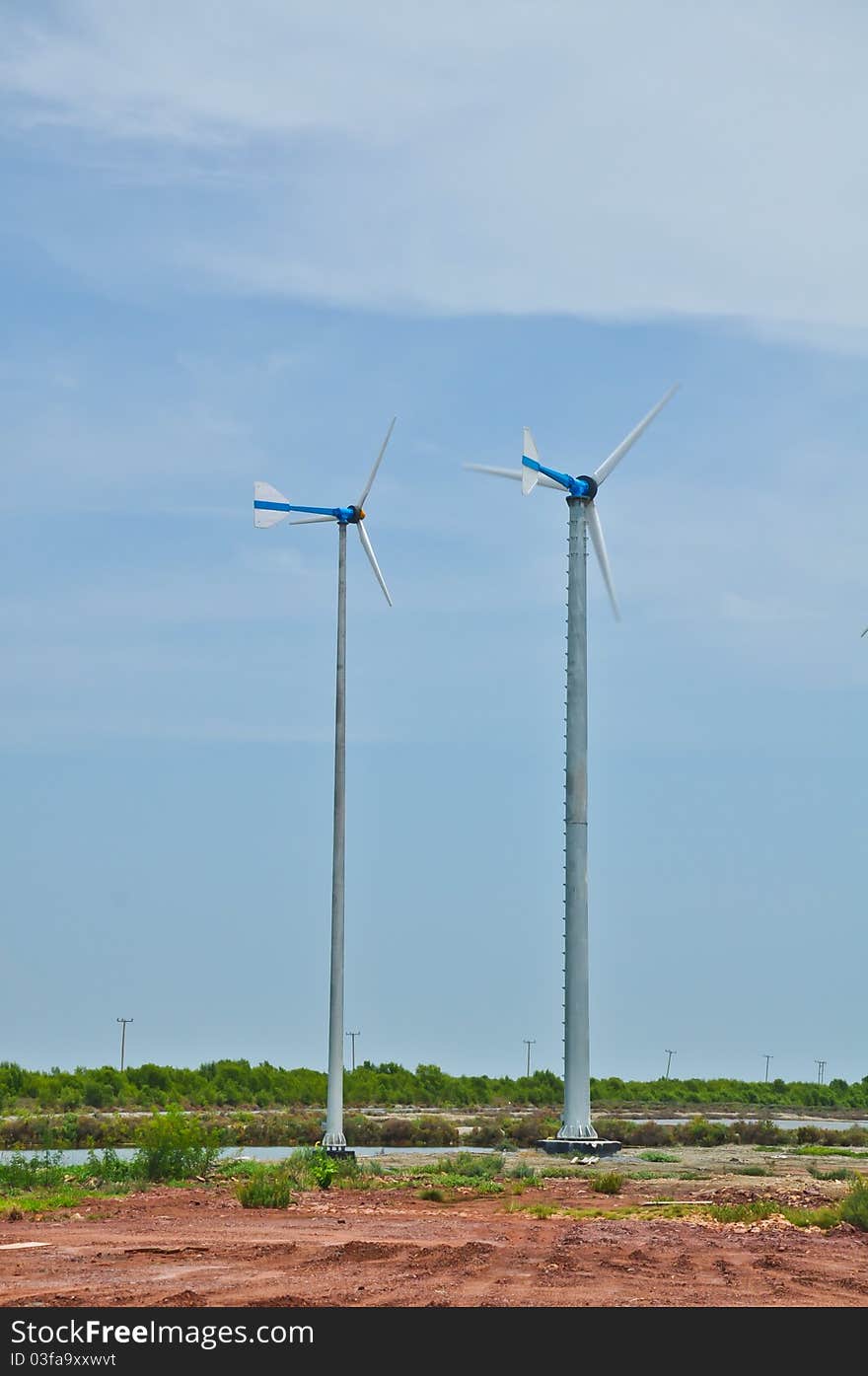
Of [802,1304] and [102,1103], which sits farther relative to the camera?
[102,1103]

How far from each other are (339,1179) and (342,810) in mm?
10742

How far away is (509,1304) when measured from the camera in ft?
44.1

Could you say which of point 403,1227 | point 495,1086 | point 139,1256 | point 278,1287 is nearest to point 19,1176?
point 403,1227

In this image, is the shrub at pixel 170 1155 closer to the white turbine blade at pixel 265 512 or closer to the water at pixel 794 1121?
the white turbine blade at pixel 265 512

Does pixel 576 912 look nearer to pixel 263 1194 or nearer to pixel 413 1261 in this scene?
pixel 263 1194

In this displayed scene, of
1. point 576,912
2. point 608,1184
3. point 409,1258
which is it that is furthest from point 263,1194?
point 576,912

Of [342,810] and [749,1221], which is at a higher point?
[342,810]

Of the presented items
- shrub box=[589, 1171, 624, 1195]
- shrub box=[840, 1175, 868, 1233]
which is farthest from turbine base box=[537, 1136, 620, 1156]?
shrub box=[840, 1175, 868, 1233]

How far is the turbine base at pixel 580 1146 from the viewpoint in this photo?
36812 millimetres

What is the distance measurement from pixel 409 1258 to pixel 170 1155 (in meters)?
13.4

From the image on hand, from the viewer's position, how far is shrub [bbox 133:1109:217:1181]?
94.7 feet
